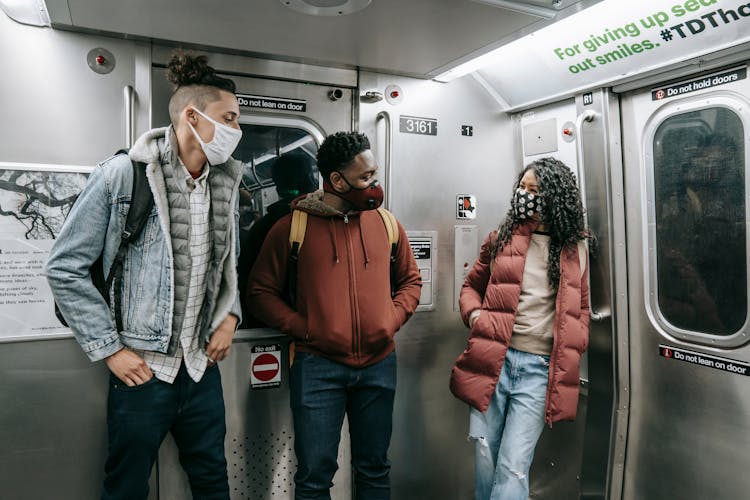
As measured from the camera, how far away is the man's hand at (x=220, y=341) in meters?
2.31

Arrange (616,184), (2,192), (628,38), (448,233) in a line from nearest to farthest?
(2,192) < (628,38) < (616,184) < (448,233)

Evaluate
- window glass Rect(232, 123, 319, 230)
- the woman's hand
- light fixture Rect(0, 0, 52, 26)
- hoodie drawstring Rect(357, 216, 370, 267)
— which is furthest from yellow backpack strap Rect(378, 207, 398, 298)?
light fixture Rect(0, 0, 52, 26)

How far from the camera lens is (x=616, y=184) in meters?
3.13

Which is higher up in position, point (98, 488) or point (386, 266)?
point (386, 266)

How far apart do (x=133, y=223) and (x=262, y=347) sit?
4.02 feet

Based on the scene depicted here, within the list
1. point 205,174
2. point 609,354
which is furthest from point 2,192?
point 609,354

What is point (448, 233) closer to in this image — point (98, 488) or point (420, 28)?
point (420, 28)

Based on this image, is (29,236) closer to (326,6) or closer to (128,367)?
(128,367)

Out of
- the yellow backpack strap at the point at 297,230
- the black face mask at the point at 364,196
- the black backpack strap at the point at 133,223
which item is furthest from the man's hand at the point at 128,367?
the black face mask at the point at 364,196

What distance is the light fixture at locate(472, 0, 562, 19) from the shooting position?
2244mm

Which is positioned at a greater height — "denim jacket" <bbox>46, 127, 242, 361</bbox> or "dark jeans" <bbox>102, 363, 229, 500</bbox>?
"denim jacket" <bbox>46, 127, 242, 361</bbox>

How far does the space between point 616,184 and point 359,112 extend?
1.58 metres

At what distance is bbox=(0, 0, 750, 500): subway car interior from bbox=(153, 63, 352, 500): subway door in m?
0.01

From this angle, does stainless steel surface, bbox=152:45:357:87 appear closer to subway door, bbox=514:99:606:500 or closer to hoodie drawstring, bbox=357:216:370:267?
hoodie drawstring, bbox=357:216:370:267
